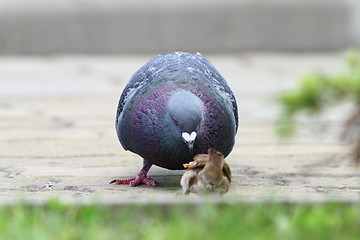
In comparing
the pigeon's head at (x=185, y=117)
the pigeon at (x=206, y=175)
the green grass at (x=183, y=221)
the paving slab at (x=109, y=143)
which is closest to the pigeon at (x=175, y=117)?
the pigeon's head at (x=185, y=117)

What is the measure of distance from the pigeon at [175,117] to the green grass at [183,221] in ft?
3.75

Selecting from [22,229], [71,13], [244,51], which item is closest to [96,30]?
[71,13]

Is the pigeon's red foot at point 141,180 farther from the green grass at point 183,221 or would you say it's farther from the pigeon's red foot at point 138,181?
the green grass at point 183,221

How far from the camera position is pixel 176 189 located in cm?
500

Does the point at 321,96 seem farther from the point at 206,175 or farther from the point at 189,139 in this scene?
the point at 189,139

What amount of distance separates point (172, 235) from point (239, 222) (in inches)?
13.0

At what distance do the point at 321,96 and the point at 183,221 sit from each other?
728mm

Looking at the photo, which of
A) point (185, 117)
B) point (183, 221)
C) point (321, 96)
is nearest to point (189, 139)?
point (185, 117)

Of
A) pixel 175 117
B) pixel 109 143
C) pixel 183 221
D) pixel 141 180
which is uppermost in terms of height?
pixel 175 117

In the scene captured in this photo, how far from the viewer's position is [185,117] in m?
4.56

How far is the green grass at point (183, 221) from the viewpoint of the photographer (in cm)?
315

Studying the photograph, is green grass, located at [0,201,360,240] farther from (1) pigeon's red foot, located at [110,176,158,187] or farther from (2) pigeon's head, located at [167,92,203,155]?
(1) pigeon's red foot, located at [110,176,158,187]

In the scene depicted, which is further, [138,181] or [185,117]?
[138,181]

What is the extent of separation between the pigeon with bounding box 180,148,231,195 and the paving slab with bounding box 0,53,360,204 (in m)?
0.09
